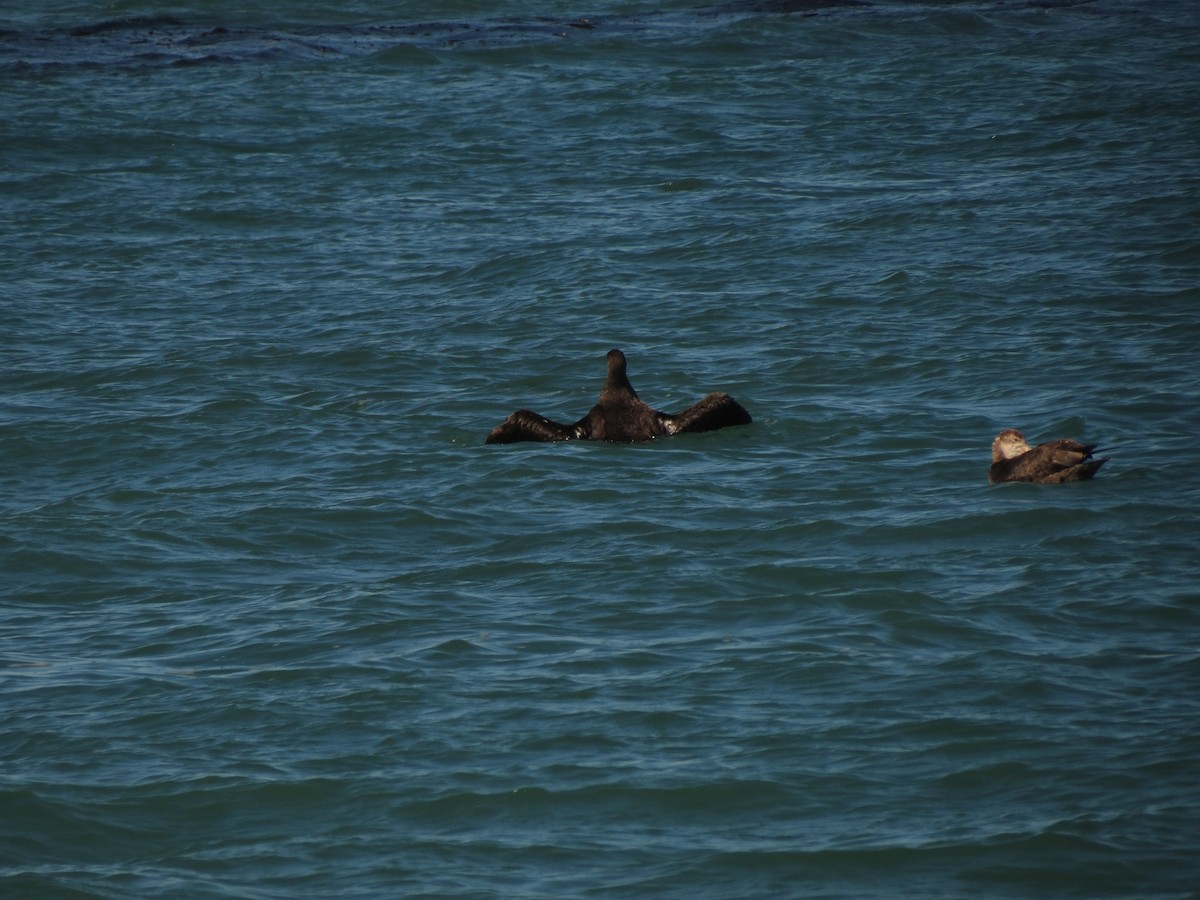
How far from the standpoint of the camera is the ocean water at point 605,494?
25.0 ft

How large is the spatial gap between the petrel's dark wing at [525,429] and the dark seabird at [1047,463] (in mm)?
A: 3565

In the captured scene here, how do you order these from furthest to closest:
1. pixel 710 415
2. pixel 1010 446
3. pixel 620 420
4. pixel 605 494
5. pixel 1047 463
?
1. pixel 620 420
2. pixel 710 415
3. pixel 605 494
4. pixel 1010 446
5. pixel 1047 463

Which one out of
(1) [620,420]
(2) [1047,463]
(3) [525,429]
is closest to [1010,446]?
(2) [1047,463]

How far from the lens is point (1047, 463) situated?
37.8 ft

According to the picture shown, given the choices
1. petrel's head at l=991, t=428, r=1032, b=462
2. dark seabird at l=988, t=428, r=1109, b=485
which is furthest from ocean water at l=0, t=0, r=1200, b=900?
petrel's head at l=991, t=428, r=1032, b=462

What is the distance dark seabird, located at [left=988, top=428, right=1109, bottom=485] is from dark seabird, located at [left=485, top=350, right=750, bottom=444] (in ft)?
7.80

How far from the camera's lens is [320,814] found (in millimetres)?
7754

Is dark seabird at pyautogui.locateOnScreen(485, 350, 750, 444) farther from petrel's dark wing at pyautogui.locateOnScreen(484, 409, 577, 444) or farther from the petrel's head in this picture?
the petrel's head

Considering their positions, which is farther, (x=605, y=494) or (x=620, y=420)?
(x=620, y=420)

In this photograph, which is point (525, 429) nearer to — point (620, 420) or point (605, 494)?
point (620, 420)

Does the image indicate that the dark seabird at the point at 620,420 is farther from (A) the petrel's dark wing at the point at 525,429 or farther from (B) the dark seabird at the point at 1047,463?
(B) the dark seabird at the point at 1047,463

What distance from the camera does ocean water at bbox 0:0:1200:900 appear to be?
762cm

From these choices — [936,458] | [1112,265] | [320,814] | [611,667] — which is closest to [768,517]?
[936,458]

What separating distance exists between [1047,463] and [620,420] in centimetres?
359
